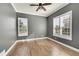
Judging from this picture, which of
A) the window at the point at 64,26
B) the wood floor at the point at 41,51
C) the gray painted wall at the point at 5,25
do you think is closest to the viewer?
the gray painted wall at the point at 5,25

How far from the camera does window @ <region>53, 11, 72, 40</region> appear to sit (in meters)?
2.54

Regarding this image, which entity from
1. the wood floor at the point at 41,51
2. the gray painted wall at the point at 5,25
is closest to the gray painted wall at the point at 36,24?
the wood floor at the point at 41,51

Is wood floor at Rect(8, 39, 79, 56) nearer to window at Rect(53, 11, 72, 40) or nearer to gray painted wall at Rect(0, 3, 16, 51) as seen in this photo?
gray painted wall at Rect(0, 3, 16, 51)

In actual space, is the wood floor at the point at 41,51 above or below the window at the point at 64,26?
below

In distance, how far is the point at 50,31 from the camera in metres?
3.02

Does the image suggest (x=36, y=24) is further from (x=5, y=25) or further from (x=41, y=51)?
(x=5, y=25)

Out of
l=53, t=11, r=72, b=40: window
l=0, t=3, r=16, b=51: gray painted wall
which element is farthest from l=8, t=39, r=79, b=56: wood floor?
l=53, t=11, r=72, b=40: window

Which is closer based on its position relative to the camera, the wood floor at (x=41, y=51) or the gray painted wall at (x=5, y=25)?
the gray painted wall at (x=5, y=25)

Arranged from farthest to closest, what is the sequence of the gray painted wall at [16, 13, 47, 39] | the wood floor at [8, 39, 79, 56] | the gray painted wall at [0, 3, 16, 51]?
→ 1. the gray painted wall at [16, 13, 47, 39]
2. the wood floor at [8, 39, 79, 56]
3. the gray painted wall at [0, 3, 16, 51]

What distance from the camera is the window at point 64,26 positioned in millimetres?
2537

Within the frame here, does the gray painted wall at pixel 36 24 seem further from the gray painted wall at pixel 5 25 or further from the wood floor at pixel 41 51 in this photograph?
the gray painted wall at pixel 5 25

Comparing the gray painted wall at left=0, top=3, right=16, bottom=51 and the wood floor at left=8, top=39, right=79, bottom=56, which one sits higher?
the gray painted wall at left=0, top=3, right=16, bottom=51

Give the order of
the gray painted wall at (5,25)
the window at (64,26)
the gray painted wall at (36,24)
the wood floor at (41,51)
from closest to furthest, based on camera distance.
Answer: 1. the gray painted wall at (5,25)
2. the wood floor at (41,51)
3. the window at (64,26)
4. the gray painted wall at (36,24)

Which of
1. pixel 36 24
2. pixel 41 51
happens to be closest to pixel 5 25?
pixel 41 51
